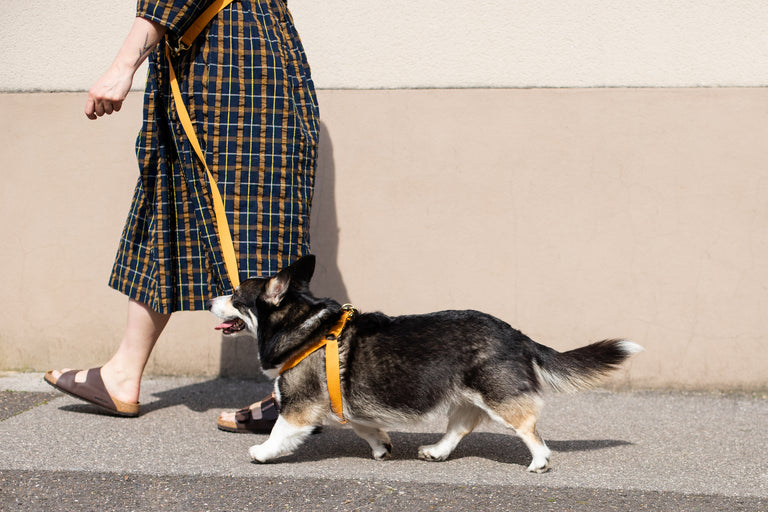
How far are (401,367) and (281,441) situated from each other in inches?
21.0

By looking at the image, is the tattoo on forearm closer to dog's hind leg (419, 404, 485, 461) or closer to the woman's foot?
the woman's foot

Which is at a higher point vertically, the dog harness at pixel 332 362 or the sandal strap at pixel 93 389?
the dog harness at pixel 332 362

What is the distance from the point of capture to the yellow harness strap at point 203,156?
11.1ft

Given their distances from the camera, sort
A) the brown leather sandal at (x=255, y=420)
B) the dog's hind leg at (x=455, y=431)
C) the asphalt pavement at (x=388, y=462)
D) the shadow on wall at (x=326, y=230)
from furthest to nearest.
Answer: the shadow on wall at (x=326, y=230) < the brown leather sandal at (x=255, y=420) < the dog's hind leg at (x=455, y=431) < the asphalt pavement at (x=388, y=462)

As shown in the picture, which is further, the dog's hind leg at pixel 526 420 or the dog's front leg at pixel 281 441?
the dog's front leg at pixel 281 441

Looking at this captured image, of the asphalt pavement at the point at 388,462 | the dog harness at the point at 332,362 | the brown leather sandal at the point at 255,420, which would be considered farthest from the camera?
the brown leather sandal at the point at 255,420

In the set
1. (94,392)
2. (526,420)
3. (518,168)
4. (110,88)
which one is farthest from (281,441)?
(518,168)

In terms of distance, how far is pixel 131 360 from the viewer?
3.81 m

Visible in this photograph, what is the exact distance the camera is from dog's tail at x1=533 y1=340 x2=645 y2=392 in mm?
3201

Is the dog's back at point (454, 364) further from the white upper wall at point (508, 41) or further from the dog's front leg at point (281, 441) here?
the white upper wall at point (508, 41)

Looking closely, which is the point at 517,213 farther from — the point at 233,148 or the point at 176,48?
the point at 176,48

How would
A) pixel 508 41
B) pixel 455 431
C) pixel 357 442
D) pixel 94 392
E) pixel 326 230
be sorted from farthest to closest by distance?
pixel 326 230, pixel 508 41, pixel 94 392, pixel 357 442, pixel 455 431

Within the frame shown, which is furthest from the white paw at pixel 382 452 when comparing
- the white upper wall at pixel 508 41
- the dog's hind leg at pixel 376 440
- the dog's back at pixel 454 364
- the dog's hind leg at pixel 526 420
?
the white upper wall at pixel 508 41

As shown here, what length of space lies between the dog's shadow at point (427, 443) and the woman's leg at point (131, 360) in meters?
0.85
